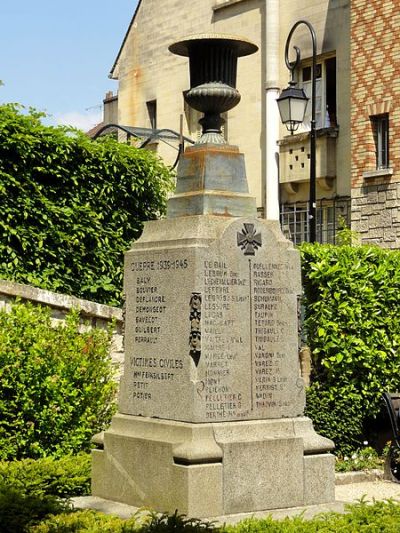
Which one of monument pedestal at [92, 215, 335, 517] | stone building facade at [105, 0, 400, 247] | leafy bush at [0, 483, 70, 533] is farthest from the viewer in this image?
stone building facade at [105, 0, 400, 247]

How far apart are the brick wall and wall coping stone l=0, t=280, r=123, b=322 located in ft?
28.4

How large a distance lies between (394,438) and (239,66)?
14.0 meters

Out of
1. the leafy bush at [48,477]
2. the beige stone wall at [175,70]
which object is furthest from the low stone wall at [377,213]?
the leafy bush at [48,477]

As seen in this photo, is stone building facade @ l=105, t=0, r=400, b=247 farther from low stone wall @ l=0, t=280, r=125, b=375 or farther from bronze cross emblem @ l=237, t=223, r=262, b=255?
bronze cross emblem @ l=237, t=223, r=262, b=255

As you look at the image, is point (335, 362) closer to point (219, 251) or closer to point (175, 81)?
point (219, 251)

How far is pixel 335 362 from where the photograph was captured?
13742 mm

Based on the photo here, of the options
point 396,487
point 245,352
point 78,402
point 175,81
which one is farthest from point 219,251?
point 175,81

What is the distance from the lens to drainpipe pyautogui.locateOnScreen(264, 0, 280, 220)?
2357 centimetres


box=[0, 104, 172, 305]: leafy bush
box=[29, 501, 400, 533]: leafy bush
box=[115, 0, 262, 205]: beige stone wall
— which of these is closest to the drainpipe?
box=[115, 0, 262, 205]: beige stone wall

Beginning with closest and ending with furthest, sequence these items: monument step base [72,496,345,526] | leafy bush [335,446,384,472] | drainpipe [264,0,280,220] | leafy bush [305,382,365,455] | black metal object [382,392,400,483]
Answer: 1. monument step base [72,496,345,526]
2. black metal object [382,392,400,483]
3. leafy bush [335,446,384,472]
4. leafy bush [305,382,365,455]
5. drainpipe [264,0,280,220]

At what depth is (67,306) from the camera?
520 inches

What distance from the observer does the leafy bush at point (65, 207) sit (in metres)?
14.2

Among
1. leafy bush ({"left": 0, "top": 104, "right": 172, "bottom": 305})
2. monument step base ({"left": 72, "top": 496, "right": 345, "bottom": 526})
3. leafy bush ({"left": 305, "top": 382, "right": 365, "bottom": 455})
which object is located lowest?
monument step base ({"left": 72, "top": 496, "right": 345, "bottom": 526})

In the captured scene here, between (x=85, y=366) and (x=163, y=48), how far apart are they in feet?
54.8
